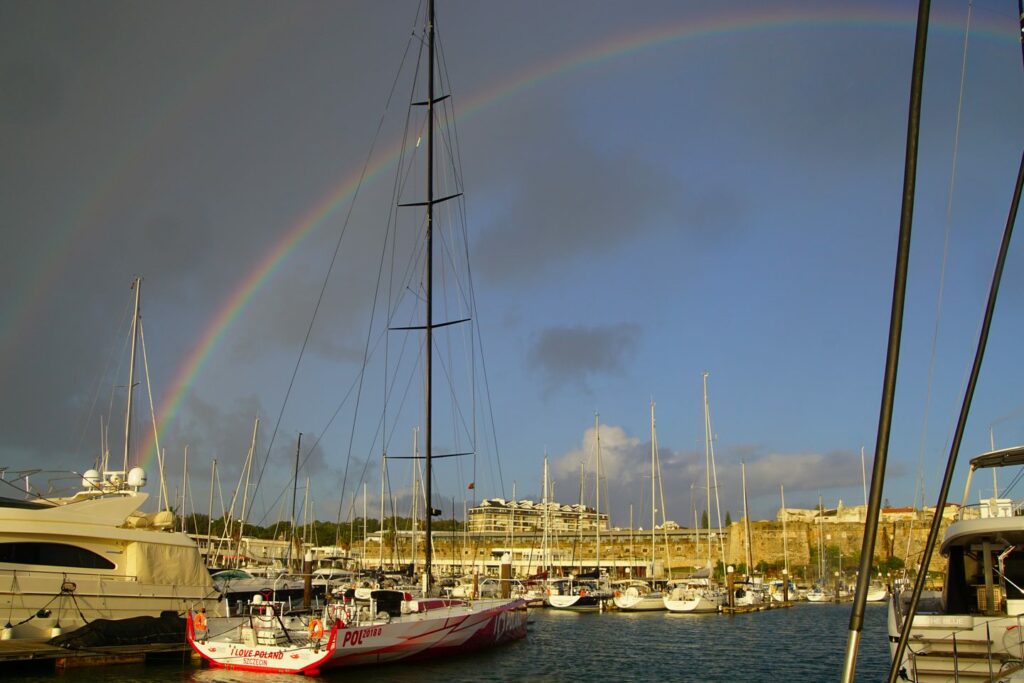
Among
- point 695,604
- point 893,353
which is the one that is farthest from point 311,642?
point 695,604

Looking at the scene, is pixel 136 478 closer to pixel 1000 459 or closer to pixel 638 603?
pixel 1000 459

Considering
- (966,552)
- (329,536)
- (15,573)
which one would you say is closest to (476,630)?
(15,573)

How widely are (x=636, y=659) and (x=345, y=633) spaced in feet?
43.3

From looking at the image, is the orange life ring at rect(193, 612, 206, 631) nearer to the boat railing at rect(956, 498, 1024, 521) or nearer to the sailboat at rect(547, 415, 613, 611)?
the boat railing at rect(956, 498, 1024, 521)

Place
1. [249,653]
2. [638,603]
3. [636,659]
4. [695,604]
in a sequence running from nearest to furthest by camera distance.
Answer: [249,653] → [636,659] → [695,604] → [638,603]

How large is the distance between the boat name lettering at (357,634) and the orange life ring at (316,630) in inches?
Result: 23.6

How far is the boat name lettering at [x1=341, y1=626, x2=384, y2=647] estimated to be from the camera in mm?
22688

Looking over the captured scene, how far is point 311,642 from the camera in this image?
22391mm

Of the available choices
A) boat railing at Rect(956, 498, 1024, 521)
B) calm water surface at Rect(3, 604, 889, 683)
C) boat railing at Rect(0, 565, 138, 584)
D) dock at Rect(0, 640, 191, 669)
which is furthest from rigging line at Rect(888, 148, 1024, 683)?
boat railing at Rect(0, 565, 138, 584)

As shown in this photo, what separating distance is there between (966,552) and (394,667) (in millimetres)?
15900

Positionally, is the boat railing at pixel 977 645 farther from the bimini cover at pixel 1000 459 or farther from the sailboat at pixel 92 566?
the sailboat at pixel 92 566

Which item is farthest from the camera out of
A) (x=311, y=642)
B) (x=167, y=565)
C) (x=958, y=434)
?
(x=167, y=565)

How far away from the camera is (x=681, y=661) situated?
102 feet

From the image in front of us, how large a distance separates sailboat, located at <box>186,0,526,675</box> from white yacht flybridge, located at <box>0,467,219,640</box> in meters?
4.40
